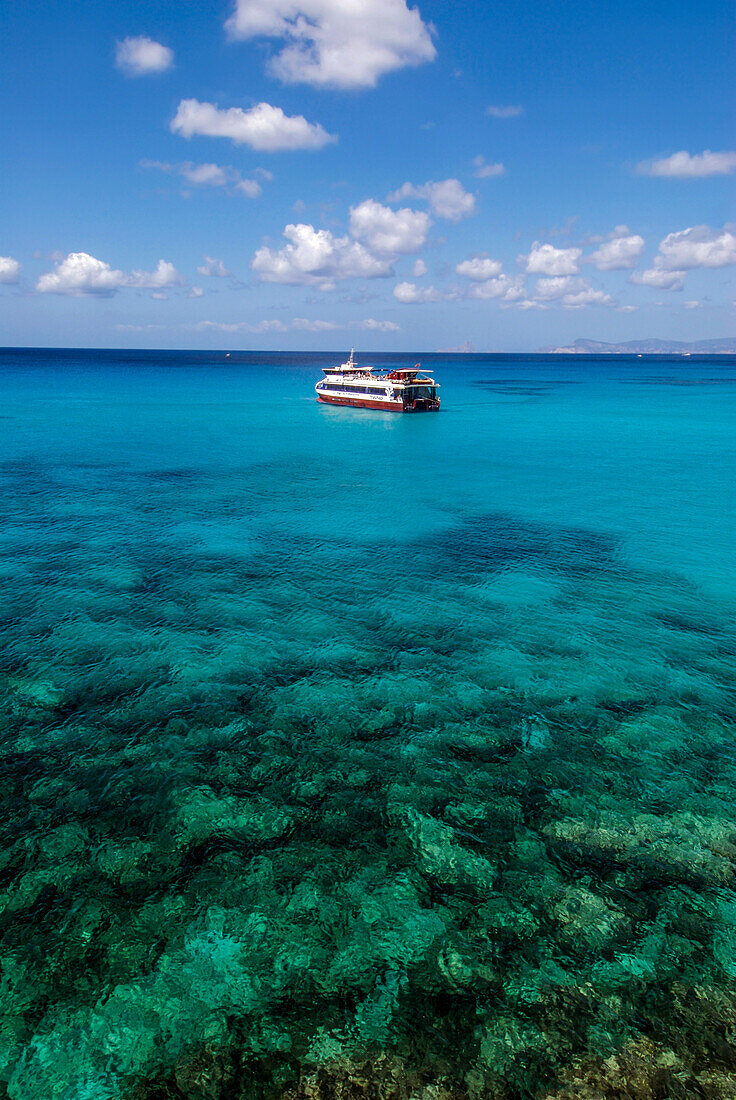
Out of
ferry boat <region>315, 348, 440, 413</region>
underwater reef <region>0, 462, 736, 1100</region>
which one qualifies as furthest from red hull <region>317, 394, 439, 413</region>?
underwater reef <region>0, 462, 736, 1100</region>

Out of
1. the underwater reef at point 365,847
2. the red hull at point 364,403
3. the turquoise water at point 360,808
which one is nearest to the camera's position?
the underwater reef at point 365,847

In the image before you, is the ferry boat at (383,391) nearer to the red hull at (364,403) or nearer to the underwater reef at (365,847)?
the red hull at (364,403)

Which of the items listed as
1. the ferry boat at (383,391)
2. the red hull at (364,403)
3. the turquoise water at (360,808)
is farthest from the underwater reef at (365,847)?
the red hull at (364,403)

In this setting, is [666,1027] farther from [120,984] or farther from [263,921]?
[120,984]

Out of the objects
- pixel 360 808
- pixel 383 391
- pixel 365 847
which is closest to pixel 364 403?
pixel 383 391

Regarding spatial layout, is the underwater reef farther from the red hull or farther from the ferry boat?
the red hull

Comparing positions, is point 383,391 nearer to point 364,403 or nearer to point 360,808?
point 364,403

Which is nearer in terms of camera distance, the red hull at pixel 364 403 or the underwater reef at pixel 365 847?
the underwater reef at pixel 365 847
